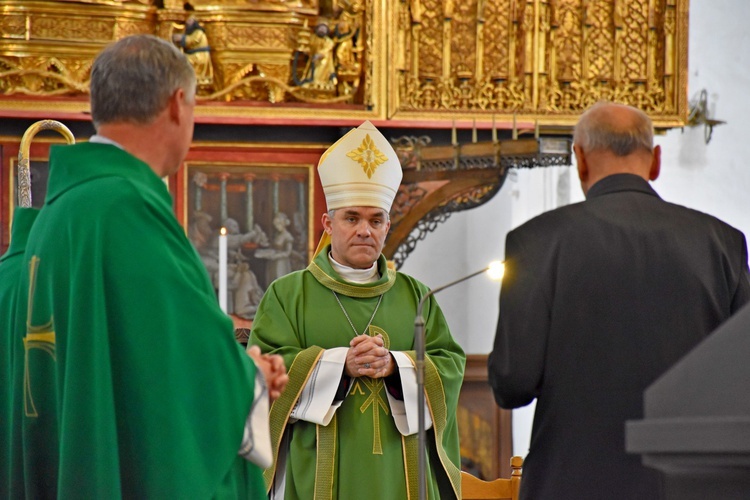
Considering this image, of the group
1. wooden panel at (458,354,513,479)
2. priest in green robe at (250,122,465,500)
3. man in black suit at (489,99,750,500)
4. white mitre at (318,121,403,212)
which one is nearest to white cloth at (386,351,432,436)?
priest in green robe at (250,122,465,500)

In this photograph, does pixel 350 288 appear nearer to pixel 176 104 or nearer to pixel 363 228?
pixel 363 228

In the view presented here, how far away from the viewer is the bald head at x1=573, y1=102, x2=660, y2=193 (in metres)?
3.21

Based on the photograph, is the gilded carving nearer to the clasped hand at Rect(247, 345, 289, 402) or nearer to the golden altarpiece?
the golden altarpiece

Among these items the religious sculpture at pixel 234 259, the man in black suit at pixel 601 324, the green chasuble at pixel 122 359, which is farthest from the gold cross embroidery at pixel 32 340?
the religious sculpture at pixel 234 259

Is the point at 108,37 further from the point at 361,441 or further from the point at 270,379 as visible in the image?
the point at 270,379

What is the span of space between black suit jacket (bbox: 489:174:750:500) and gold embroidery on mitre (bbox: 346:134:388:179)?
1.63 metres

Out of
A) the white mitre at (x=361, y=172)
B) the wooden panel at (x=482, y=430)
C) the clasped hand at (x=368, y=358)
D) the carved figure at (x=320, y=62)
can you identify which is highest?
the carved figure at (x=320, y=62)

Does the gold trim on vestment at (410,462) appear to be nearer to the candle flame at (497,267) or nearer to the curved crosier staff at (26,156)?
the candle flame at (497,267)

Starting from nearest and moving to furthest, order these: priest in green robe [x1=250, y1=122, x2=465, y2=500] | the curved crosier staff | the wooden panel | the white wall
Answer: the curved crosier staff → priest in green robe [x1=250, y1=122, x2=465, y2=500] → the wooden panel → the white wall

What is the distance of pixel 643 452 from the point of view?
1583 mm

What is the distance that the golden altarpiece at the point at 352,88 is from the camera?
7266mm

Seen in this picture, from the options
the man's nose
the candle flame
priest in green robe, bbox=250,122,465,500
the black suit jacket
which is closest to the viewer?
the black suit jacket

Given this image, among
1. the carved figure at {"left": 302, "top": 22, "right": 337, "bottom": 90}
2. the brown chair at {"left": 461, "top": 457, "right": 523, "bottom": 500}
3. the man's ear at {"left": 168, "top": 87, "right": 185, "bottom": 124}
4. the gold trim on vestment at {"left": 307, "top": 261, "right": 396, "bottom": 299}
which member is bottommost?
the brown chair at {"left": 461, "top": 457, "right": 523, "bottom": 500}

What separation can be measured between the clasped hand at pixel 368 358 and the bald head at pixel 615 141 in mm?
1156
